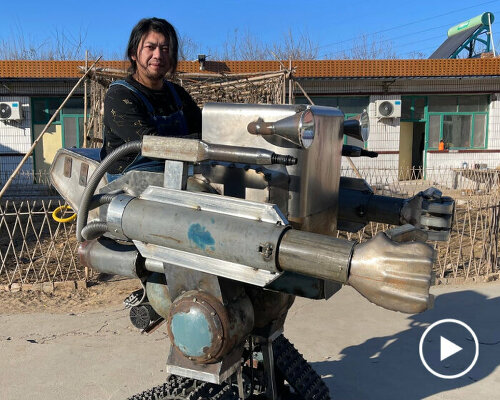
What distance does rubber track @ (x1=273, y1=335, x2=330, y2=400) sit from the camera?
2.26 m

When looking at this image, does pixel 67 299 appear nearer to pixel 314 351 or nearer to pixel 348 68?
pixel 314 351

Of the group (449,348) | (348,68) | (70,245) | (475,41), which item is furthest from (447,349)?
(475,41)

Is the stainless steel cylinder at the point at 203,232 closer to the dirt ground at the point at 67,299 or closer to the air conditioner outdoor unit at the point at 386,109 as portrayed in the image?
the dirt ground at the point at 67,299

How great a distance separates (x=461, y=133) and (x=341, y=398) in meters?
12.6

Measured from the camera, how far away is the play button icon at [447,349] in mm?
3642

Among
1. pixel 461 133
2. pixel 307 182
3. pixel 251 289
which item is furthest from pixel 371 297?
pixel 461 133

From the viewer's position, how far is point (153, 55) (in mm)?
1864

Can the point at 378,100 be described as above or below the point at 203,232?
above

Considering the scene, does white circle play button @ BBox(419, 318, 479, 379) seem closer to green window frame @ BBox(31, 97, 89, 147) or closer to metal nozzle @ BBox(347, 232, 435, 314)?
metal nozzle @ BBox(347, 232, 435, 314)

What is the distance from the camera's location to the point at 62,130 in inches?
503

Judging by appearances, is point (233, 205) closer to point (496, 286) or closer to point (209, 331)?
point (209, 331)

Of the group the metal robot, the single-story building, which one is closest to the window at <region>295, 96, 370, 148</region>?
the single-story building

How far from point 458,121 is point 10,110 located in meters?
12.3

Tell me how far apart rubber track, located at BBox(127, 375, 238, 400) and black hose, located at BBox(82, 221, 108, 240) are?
0.70 metres
